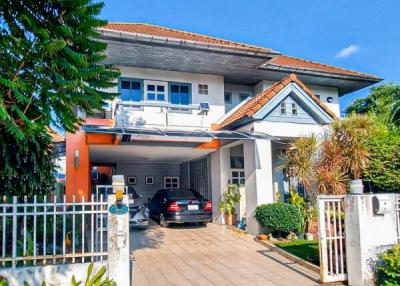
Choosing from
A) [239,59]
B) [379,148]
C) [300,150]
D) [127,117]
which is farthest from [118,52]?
[379,148]

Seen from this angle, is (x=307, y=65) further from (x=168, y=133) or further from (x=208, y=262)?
(x=208, y=262)

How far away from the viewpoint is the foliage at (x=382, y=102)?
2017 cm

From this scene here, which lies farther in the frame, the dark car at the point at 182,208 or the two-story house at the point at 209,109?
the dark car at the point at 182,208

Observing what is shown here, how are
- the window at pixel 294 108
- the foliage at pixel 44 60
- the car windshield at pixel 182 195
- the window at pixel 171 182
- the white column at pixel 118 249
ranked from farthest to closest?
the window at pixel 171 182 → the car windshield at pixel 182 195 → the window at pixel 294 108 → the white column at pixel 118 249 → the foliage at pixel 44 60

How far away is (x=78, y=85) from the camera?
20.9 feet

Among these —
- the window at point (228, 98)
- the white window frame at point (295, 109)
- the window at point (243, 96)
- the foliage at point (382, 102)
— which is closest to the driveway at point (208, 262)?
the white window frame at point (295, 109)

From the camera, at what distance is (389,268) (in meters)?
7.78

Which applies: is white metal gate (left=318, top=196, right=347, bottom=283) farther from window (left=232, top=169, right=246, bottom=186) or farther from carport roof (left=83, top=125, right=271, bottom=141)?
window (left=232, top=169, right=246, bottom=186)

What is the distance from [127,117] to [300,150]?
7526mm

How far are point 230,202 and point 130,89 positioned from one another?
7262mm

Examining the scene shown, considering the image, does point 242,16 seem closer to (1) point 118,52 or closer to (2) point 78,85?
(1) point 118,52

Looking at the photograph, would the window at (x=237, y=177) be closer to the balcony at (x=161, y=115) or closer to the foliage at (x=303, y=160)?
the balcony at (x=161, y=115)

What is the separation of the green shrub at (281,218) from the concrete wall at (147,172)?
39.4 ft

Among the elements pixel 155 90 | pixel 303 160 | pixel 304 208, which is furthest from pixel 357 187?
pixel 155 90
